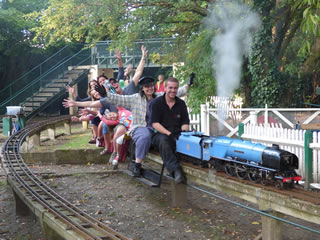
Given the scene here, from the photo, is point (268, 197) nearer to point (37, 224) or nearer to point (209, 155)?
point (209, 155)

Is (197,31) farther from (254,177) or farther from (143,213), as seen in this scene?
(254,177)

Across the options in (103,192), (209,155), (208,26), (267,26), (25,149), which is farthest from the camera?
(208,26)

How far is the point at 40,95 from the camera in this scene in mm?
22016

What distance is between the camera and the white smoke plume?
16094 millimetres

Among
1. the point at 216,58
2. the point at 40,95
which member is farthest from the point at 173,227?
the point at 40,95

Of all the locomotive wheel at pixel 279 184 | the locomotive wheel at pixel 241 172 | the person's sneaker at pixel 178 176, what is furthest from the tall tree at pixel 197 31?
the locomotive wheel at pixel 279 184

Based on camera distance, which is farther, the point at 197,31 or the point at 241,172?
the point at 197,31

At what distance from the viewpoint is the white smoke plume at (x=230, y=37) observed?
16.1m

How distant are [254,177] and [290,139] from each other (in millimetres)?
2932

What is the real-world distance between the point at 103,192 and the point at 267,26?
9.80 meters

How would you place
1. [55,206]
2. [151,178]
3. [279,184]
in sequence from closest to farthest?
[279,184] < [55,206] < [151,178]

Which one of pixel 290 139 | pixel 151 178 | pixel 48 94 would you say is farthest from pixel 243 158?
pixel 48 94

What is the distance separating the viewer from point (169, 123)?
688 centimetres

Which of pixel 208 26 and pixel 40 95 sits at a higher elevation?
pixel 208 26
